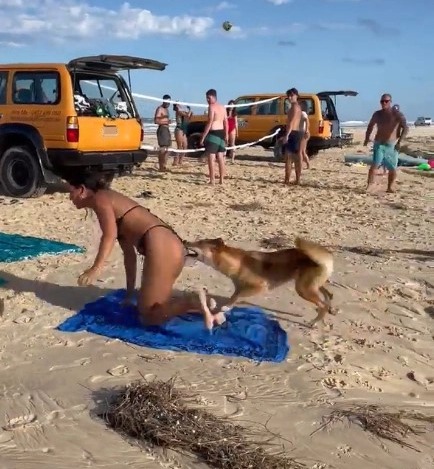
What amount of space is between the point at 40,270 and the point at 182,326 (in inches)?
78.5

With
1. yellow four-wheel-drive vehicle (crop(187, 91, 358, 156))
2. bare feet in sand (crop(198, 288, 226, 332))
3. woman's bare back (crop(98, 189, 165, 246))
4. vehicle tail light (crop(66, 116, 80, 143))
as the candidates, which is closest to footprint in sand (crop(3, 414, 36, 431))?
bare feet in sand (crop(198, 288, 226, 332))

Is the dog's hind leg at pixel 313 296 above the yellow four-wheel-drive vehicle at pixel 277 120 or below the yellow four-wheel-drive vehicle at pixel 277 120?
below

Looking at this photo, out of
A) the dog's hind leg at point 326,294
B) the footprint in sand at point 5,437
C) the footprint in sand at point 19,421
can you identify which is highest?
the dog's hind leg at point 326,294

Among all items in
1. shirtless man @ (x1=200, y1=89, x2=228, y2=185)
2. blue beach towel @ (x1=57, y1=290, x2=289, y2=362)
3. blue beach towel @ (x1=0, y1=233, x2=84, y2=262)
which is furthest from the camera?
shirtless man @ (x1=200, y1=89, x2=228, y2=185)

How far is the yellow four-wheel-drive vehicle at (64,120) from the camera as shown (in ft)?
30.7

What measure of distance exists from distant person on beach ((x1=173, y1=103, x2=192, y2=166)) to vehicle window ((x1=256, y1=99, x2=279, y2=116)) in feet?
6.23

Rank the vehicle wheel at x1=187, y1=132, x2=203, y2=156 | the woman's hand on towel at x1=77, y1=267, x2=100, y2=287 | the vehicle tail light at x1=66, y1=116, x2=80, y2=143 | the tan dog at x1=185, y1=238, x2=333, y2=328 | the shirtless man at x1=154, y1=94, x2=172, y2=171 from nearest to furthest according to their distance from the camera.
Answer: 1. the woman's hand on towel at x1=77, y1=267, x2=100, y2=287
2. the tan dog at x1=185, y1=238, x2=333, y2=328
3. the vehicle tail light at x1=66, y1=116, x2=80, y2=143
4. the shirtless man at x1=154, y1=94, x2=172, y2=171
5. the vehicle wheel at x1=187, y1=132, x2=203, y2=156

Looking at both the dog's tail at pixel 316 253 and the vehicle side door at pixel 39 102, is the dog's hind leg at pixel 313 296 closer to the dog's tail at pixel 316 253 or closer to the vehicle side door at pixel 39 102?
the dog's tail at pixel 316 253

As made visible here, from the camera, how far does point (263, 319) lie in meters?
5.09

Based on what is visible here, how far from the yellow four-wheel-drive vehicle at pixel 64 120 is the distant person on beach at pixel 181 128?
5.60m

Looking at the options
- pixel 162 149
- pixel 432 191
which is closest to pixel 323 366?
pixel 432 191

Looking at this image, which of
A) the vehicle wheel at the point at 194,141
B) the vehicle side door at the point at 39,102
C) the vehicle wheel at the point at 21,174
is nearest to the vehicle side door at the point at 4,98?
the vehicle side door at the point at 39,102

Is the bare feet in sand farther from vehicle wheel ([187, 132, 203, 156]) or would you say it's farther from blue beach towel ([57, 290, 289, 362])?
vehicle wheel ([187, 132, 203, 156])

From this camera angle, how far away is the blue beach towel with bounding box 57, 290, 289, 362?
445 cm
